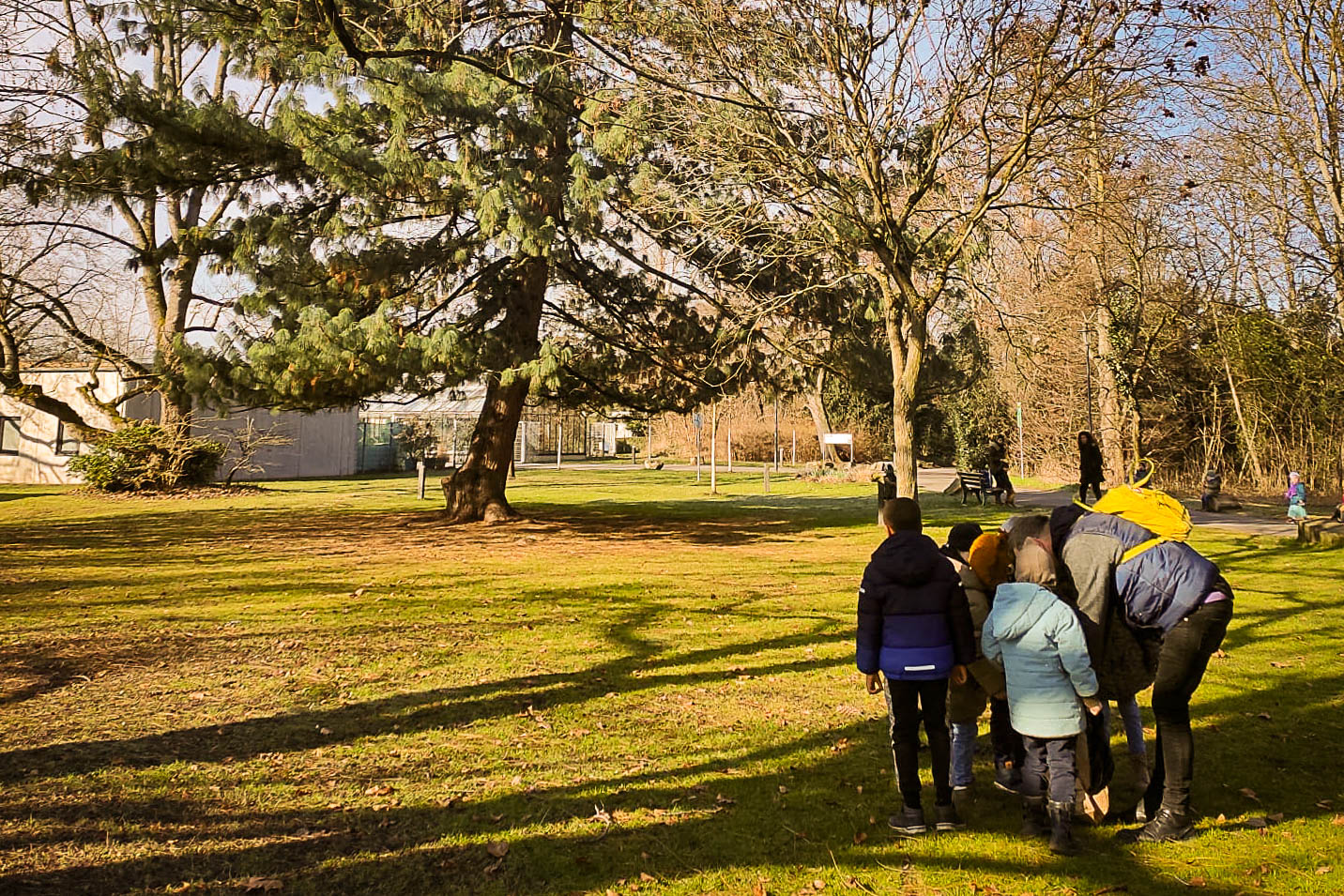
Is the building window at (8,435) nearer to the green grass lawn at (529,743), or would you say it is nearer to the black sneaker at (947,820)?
the green grass lawn at (529,743)

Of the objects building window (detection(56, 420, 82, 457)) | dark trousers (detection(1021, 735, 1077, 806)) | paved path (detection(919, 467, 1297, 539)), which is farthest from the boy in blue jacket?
building window (detection(56, 420, 82, 457))

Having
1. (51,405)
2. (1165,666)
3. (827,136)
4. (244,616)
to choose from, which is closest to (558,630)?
(244,616)

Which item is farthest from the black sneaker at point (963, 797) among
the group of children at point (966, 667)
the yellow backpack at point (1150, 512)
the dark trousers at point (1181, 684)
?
the yellow backpack at point (1150, 512)

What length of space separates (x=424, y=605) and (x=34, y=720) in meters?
4.27

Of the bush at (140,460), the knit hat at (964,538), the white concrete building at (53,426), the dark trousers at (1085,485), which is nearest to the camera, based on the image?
the knit hat at (964,538)

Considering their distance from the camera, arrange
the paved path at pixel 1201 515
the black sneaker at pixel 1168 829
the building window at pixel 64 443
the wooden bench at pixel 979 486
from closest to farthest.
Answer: the black sneaker at pixel 1168 829
the paved path at pixel 1201 515
the wooden bench at pixel 979 486
the building window at pixel 64 443

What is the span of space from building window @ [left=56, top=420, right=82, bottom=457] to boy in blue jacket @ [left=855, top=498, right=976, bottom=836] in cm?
3311

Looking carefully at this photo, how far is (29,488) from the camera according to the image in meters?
27.3

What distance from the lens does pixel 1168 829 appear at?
13.1ft

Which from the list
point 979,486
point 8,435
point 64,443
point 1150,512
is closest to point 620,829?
point 1150,512

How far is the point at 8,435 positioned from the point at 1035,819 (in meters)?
36.2

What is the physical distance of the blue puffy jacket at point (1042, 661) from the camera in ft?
12.5

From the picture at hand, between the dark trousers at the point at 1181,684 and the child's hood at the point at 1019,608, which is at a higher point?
the child's hood at the point at 1019,608

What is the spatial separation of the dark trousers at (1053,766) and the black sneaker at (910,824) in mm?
523
